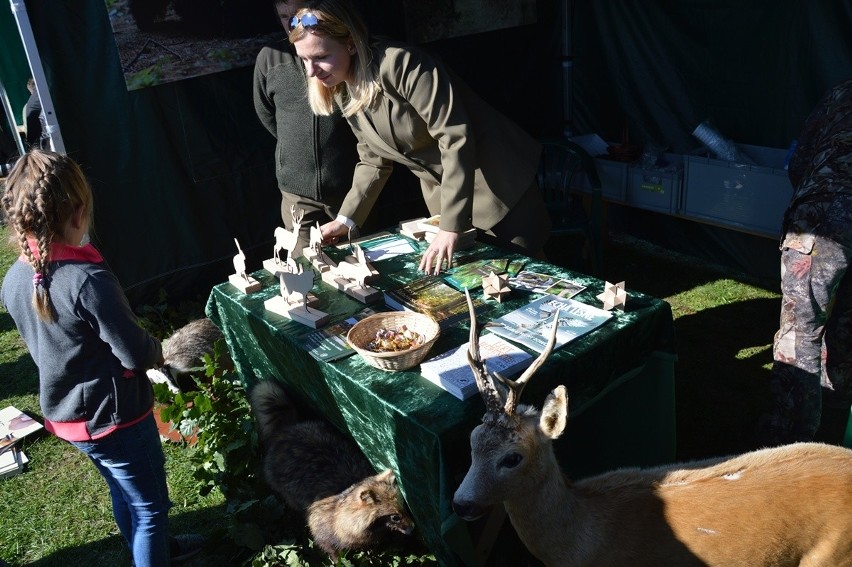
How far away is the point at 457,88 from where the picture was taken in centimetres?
310

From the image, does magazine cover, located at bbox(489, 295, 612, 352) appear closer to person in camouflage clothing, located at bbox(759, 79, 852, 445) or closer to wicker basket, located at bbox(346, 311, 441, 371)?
wicker basket, located at bbox(346, 311, 441, 371)

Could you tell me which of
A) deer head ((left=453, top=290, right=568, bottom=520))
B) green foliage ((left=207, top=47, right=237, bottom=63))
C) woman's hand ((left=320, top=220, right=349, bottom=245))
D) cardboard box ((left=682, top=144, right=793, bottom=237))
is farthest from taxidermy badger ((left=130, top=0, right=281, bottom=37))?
deer head ((left=453, top=290, right=568, bottom=520))

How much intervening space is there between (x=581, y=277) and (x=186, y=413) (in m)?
2.09

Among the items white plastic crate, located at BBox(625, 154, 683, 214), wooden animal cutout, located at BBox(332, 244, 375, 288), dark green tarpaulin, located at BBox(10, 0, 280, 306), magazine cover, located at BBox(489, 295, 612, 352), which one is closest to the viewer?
magazine cover, located at BBox(489, 295, 612, 352)

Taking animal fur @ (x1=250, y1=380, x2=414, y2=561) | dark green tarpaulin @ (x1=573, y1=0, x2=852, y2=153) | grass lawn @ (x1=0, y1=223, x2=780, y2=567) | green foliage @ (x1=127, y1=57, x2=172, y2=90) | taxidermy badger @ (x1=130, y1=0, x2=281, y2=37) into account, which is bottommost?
grass lawn @ (x1=0, y1=223, x2=780, y2=567)

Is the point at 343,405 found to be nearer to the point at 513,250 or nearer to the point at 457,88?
Answer: the point at 513,250

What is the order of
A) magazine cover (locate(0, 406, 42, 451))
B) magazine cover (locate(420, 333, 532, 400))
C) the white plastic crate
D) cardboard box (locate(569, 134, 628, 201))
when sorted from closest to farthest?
magazine cover (locate(420, 333, 532, 400))
magazine cover (locate(0, 406, 42, 451))
the white plastic crate
cardboard box (locate(569, 134, 628, 201))

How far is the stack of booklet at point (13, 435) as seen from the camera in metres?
3.71

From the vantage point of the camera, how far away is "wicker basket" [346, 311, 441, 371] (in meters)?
2.31

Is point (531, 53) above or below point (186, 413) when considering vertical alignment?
above

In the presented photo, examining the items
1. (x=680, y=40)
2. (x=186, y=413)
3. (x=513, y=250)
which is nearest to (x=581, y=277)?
(x=513, y=250)

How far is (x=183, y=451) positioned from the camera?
3742mm

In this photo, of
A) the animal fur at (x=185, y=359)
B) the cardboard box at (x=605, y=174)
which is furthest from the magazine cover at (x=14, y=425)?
the cardboard box at (x=605, y=174)

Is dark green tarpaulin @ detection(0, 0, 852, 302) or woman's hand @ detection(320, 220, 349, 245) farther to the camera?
dark green tarpaulin @ detection(0, 0, 852, 302)
